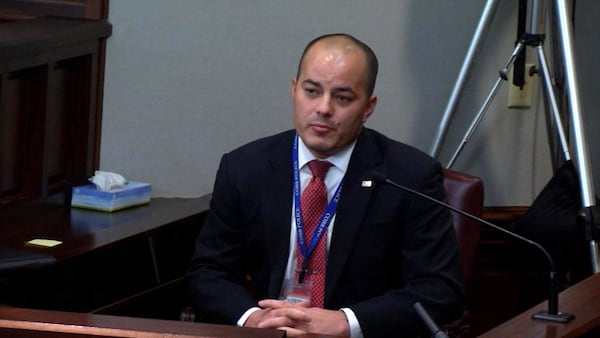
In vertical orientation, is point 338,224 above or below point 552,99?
below

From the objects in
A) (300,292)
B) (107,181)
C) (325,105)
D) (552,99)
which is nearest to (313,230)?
(300,292)

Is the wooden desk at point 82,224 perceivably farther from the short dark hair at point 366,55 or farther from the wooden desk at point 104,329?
the wooden desk at point 104,329

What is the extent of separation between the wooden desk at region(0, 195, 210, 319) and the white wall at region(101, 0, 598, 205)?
0.23 metres

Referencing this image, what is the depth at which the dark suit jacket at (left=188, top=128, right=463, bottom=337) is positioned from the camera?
267 centimetres

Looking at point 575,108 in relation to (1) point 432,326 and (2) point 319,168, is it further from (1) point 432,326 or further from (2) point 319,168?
(1) point 432,326

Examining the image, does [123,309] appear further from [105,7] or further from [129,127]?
[105,7]

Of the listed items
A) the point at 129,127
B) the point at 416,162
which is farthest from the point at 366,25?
the point at 416,162

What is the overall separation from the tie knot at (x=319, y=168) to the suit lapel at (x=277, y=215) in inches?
2.6

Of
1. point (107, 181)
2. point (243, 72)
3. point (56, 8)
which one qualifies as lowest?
point (107, 181)

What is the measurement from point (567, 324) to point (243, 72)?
1843mm

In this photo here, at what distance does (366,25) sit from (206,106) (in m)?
0.59

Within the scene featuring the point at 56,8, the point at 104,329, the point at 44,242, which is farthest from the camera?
the point at 56,8

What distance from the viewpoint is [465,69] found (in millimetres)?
3566

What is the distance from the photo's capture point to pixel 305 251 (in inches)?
106
